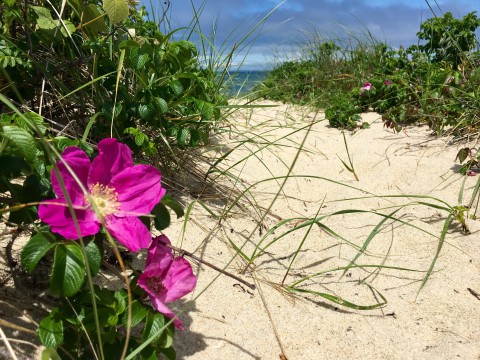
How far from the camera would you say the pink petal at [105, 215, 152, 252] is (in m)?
0.94

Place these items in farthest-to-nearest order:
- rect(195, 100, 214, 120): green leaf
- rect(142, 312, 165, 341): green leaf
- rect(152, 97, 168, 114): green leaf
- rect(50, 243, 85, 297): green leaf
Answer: rect(195, 100, 214, 120): green leaf < rect(152, 97, 168, 114): green leaf < rect(142, 312, 165, 341): green leaf < rect(50, 243, 85, 297): green leaf

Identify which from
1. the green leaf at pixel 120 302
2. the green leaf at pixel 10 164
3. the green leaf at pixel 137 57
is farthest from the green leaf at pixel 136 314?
the green leaf at pixel 137 57

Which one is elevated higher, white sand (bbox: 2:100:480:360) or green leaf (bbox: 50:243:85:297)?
green leaf (bbox: 50:243:85:297)

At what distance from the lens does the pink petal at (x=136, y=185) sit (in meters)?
1.02

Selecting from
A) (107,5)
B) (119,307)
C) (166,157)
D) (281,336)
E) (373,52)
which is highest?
Result: (373,52)

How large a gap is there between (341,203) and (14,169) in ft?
5.03

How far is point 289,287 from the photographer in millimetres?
1463

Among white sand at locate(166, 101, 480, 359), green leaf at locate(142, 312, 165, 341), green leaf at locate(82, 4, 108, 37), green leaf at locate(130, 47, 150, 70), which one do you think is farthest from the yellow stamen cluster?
green leaf at locate(82, 4, 108, 37)

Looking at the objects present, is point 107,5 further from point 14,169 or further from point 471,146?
point 471,146

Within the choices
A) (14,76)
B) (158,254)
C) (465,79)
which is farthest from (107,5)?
(465,79)

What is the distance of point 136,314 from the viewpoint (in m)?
0.94

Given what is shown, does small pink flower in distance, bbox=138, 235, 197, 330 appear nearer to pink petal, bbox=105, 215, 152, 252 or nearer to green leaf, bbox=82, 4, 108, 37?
pink petal, bbox=105, 215, 152, 252

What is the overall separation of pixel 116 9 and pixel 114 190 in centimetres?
56

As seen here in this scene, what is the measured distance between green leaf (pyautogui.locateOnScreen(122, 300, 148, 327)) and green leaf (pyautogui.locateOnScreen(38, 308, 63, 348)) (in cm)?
12
